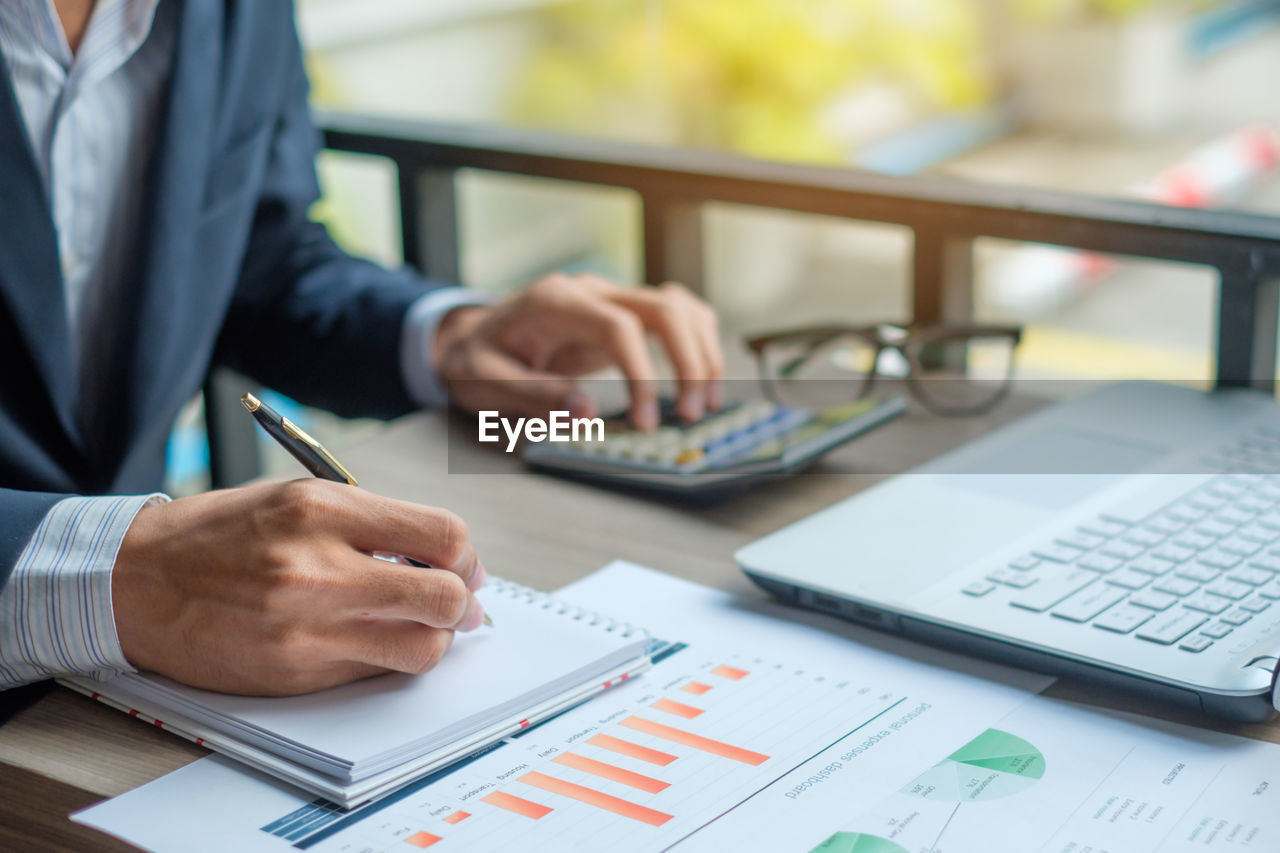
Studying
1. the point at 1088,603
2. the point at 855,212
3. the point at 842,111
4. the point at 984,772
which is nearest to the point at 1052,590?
the point at 1088,603

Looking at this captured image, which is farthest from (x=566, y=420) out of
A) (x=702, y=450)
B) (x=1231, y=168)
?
(x=1231, y=168)

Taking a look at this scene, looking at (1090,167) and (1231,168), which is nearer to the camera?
(1231,168)

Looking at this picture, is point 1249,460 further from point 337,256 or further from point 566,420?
point 337,256

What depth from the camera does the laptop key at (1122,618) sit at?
0.54 meters

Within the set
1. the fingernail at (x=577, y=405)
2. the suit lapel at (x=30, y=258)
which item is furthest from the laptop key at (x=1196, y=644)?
the suit lapel at (x=30, y=258)

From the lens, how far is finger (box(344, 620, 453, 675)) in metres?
0.52

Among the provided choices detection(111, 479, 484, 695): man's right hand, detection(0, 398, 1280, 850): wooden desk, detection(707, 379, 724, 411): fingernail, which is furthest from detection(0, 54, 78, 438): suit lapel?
detection(707, 379, 724, 411): fingernail

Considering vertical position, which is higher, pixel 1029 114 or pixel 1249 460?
pixel 1249 460

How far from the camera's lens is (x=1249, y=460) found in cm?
71

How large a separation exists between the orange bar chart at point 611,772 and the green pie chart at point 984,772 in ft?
0.31

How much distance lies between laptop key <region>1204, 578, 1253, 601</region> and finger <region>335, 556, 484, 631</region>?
0.34 meters

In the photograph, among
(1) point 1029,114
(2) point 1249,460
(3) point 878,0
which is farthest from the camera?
(1) point 1029,114

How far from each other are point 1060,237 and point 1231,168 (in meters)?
8.36

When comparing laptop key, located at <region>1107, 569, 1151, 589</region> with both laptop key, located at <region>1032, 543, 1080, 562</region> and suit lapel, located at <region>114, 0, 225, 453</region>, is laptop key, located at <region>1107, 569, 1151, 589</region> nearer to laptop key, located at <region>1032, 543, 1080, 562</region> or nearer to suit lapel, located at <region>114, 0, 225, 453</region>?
laptop key, located at <region>1032, 543, 1080, 562</region>
